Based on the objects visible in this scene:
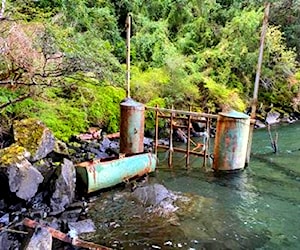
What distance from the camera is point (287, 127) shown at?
1723cm

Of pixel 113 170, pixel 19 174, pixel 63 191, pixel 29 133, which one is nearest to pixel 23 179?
pixel 19 174

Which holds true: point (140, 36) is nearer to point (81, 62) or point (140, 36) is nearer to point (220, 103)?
point (220, 103)

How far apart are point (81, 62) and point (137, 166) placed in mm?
2640

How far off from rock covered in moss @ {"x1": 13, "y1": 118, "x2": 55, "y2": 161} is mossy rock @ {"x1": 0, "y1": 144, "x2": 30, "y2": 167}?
462 millimetres

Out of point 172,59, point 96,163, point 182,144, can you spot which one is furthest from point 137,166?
point 172,59

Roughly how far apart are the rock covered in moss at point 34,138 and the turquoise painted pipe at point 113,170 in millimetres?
1084

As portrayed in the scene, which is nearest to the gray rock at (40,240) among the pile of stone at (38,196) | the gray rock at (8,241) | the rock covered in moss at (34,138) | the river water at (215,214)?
the gray rock at (8,241)

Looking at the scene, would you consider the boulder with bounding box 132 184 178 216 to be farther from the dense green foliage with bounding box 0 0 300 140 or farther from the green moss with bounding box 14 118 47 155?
the dense green foliage with bounding box 0 0 300 140

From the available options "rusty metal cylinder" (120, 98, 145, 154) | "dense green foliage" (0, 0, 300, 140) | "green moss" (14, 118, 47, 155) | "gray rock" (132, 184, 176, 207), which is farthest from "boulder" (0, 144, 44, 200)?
"rusty metal cylinder" (120, 98, 145, 154)

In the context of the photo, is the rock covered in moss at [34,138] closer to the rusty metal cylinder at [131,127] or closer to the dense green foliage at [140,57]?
the dense green foliage at [140,57]

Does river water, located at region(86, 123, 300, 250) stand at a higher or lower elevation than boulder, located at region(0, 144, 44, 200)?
lower

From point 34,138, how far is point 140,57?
932 centimetres

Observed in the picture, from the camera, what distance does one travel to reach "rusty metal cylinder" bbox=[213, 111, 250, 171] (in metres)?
9.38

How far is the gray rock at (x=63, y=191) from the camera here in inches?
280
